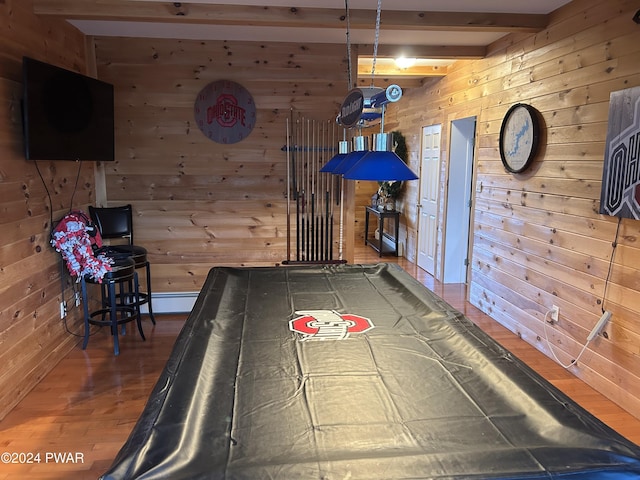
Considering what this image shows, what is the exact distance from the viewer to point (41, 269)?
3.25 metres

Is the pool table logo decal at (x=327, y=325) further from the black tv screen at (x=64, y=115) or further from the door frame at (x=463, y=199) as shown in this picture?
the door frame at (x=463, y=199)

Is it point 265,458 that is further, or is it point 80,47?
point 80,47

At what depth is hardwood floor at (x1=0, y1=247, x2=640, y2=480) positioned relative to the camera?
236 centimetres

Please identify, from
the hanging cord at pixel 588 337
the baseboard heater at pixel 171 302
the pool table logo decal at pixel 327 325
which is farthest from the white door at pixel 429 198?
the pool table logo decal at pixel 327 325

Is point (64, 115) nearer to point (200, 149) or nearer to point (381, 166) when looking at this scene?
point (200, 149)

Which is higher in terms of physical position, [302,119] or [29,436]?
[302,119]

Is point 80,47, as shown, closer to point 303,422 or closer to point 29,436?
point 29,436

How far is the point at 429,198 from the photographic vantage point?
20.2 feet

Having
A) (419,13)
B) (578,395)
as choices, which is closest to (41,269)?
(419,13)

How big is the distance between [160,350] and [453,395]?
282 centimetres

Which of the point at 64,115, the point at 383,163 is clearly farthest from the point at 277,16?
the point at 383,163

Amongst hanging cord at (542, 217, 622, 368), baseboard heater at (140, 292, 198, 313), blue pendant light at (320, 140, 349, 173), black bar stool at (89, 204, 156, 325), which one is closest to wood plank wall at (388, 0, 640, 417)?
hanging cord at (542, 217, 622, 368)

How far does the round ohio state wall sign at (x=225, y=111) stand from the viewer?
4.30 metres

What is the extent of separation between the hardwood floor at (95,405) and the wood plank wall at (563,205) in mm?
166
